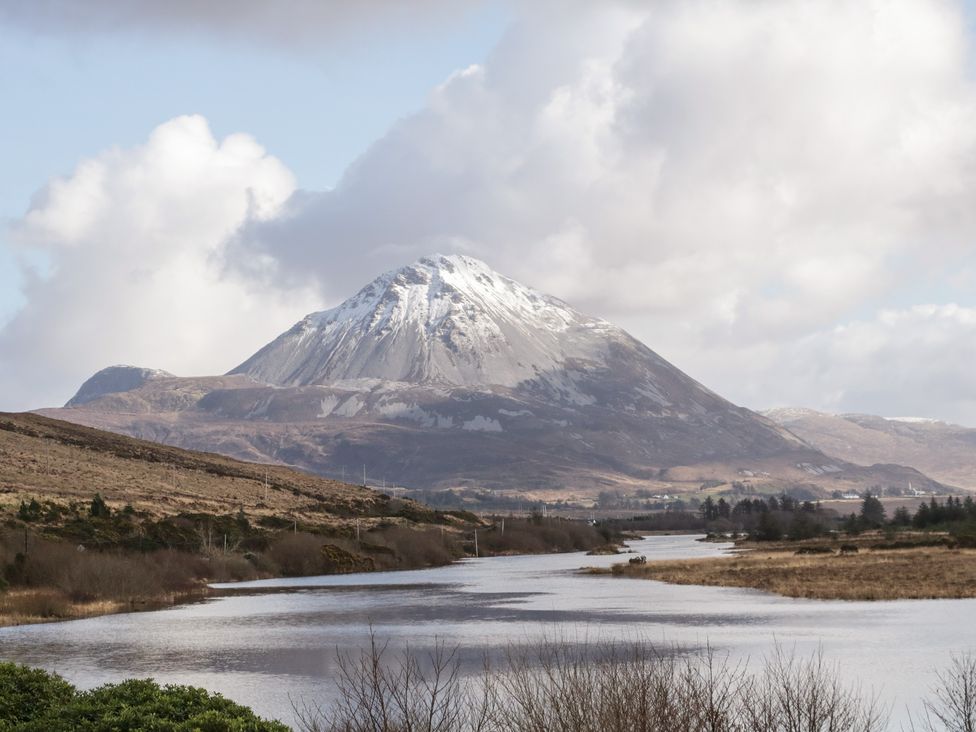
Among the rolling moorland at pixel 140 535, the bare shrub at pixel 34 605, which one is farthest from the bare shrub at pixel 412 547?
the bare shrub at pixel 34 605

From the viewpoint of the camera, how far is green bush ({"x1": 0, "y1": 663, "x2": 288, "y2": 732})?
19484 millimetres

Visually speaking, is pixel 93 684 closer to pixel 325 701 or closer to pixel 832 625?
pixel 325 701

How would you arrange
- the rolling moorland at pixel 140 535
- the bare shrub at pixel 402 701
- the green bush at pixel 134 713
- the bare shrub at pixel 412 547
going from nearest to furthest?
the green bush at pixel 134 713
the bare shrub at pixel 402 701
the rolling moorland at pixel 140 535
the bare shrub at pixel 412 547

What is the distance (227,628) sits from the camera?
228ft

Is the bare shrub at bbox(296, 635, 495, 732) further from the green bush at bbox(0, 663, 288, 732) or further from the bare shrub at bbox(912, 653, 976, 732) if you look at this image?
the bare shrub at bbox(912, 653, 976, 732)

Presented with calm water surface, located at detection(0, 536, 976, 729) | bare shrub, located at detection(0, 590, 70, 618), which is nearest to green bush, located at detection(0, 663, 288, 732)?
calm water surface, located at detection(0, 536, 976, 729)

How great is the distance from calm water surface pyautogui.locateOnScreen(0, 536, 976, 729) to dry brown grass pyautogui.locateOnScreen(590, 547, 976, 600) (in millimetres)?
4100

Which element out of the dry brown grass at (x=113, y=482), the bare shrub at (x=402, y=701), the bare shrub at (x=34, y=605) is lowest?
the bare shrub at (x=34, y=605)

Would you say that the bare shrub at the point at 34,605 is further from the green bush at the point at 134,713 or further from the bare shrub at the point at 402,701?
the green bush at the point at 134,713

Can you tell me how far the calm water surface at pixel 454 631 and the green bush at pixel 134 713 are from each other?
9.90 metres

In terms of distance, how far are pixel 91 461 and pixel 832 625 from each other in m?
138

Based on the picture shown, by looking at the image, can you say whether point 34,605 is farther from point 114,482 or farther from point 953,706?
point 114,482

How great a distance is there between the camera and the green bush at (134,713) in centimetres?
1948

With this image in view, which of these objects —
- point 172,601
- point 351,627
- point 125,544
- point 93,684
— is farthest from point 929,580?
point 125,544
